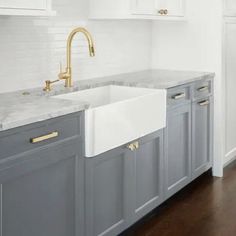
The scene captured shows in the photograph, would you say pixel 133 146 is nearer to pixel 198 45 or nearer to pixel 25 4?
pixel 25 4

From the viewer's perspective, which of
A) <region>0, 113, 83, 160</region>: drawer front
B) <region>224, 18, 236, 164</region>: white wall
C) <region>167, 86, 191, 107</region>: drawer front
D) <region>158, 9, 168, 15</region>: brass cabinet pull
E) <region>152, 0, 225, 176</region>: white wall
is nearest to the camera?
<region>0, 113, 83, 160</region>: drawer front

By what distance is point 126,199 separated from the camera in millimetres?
2977

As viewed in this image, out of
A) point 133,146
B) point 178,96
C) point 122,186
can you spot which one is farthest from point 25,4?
point 178,96

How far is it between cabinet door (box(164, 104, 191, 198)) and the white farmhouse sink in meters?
0.23

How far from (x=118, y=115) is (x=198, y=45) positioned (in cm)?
184

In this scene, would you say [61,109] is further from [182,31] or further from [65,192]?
[182,31]

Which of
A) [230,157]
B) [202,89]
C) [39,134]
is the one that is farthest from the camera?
[230,157]

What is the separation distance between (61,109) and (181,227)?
4.68 feet

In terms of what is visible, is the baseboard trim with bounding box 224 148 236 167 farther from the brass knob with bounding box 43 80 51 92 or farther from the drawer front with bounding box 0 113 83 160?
the drawer front with bounding box 0 113 83 160

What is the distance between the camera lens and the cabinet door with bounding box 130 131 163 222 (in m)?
3.09

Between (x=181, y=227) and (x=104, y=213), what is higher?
(x=104, y=213)

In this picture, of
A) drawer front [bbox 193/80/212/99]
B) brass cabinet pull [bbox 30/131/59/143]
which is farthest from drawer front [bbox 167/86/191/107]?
brass cabinet pull [bbox 30/131/59/143]

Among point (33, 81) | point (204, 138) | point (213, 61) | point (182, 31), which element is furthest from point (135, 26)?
point (33, 81)

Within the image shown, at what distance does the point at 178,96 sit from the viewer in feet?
11.9
